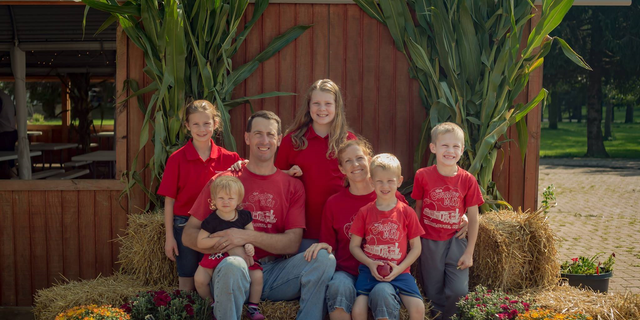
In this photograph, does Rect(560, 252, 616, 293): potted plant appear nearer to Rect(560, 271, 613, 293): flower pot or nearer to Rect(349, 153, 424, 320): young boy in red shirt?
Rect(560, 271, 613, 293): flower pot

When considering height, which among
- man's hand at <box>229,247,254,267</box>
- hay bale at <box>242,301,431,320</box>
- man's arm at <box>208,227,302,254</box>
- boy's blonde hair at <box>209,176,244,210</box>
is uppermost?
boy's blonde hair at <box>209,176,244,210</box>

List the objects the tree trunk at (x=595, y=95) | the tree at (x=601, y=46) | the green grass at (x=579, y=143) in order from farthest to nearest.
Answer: the green grass at (x=579, y=143)
the tree trunk at (x=595, y=95)
the tree at (x=601, y=46)

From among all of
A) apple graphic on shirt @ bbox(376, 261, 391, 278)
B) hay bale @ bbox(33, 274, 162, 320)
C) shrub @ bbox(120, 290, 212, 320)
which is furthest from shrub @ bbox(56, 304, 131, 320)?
apple graphic on shirt @ bbox(376, 261, 391, 278)

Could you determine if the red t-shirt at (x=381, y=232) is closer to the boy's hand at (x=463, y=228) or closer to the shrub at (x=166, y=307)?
the boy's hand at (x=463, y=228)

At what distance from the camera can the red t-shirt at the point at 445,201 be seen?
3.33 meters

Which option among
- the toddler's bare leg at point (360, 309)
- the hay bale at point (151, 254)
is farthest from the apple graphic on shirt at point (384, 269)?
the hay bale at point (151, 254)

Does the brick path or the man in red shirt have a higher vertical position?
the man in red shirt

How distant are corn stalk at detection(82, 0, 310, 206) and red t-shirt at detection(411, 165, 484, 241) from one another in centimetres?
129

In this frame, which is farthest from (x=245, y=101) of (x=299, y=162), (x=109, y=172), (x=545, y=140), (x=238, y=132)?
(x=545, y=140)

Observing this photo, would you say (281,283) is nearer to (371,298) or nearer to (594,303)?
(371,298)

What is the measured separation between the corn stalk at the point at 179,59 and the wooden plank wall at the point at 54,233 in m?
0.35

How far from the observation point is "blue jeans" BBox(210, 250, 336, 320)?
113 inches

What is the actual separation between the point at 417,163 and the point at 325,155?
34.8 inches

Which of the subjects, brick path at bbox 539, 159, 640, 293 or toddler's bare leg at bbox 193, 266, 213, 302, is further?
brick path at bbox 539, 159, 640, 293
